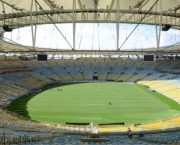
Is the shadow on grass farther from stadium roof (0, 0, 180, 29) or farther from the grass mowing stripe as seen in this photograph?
the grass mowing stripe

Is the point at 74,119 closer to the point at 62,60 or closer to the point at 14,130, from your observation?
the point at 14,130

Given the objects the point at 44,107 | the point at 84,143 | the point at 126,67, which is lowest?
the point at 84,143

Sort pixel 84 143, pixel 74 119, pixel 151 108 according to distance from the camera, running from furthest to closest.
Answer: pixel 151 108, pixel 74 119, pixel 84 143

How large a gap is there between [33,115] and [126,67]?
40.0 m

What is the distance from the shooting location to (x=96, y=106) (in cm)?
3425

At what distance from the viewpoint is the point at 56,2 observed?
129ft

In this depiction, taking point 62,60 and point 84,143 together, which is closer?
point 84,143

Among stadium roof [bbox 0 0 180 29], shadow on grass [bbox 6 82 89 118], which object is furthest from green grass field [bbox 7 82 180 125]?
stadium roof [bbox 0 0 180 29]

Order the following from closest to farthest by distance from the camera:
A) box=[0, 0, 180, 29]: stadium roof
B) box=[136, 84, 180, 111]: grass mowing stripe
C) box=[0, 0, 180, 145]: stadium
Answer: box=[0, 0, 180, 145]: stadium
box=[136, 84, 180, 111]: grass mowing stripe
box=[0, 0, 180, 29]: stadium roof

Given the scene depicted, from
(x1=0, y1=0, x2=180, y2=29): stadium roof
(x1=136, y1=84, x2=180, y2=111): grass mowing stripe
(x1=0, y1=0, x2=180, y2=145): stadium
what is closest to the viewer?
(x1=0, y1=0, x2=180, y2=145): stadium

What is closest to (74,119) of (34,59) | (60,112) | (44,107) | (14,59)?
(60,112)

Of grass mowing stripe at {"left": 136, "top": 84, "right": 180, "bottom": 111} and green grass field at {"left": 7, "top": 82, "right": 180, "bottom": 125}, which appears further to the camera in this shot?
grass mowing stripe at {"left": 136, "top": 84, "right": 180, "bottom": 111}

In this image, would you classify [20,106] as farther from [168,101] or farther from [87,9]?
[168,101]

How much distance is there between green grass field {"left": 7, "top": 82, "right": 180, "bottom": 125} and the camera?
2827cm
